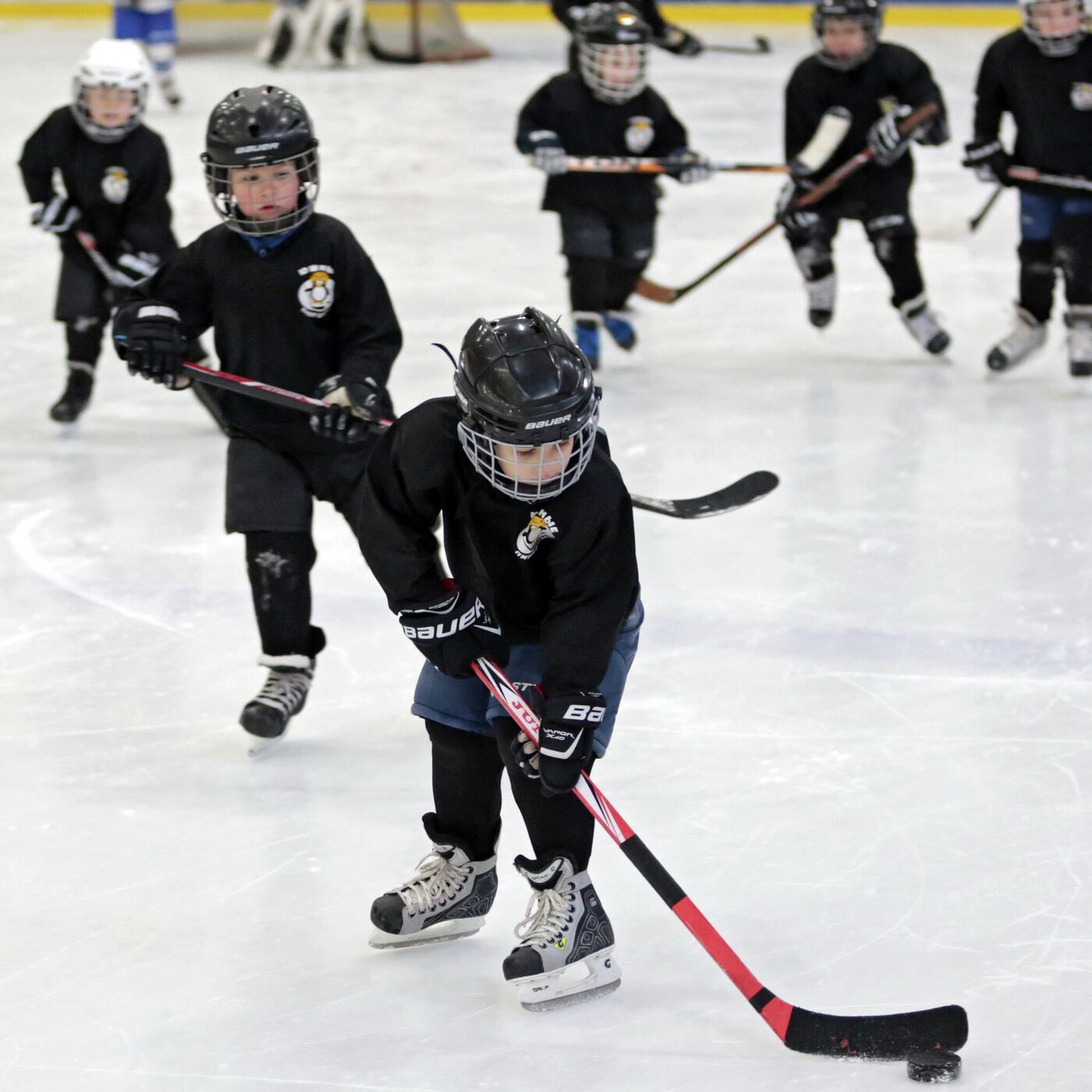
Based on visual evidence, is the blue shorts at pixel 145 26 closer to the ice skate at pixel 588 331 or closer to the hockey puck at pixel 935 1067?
Result: the ice skate at pixel 588 331

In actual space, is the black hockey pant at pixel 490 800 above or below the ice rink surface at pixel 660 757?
above

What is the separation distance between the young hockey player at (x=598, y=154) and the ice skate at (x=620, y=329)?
0.25 ft

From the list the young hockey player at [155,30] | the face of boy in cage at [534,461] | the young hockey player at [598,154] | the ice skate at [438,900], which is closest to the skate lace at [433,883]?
the ice skate at [438,900]

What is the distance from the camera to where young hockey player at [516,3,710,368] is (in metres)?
4.66

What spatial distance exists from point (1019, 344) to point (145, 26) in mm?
5096

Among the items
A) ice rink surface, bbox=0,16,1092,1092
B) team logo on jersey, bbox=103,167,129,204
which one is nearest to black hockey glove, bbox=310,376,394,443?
ice rink surface, bbox=0,16,1092,1092

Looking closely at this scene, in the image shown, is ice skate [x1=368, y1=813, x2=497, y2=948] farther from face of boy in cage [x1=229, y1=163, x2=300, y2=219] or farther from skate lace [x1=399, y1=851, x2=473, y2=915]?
face of boy in cage [x1=229, y1=163, x2=300, y2=219]

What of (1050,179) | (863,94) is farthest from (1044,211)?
(863,94)

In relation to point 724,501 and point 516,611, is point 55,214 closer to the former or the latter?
point 724,501

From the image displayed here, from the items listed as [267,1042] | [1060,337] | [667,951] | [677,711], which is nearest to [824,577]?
[677,711]

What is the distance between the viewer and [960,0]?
431 inches

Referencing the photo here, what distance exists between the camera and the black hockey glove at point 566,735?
Result: 6.20ft

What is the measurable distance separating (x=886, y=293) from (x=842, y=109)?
106cm

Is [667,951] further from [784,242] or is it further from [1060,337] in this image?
[784,242]
